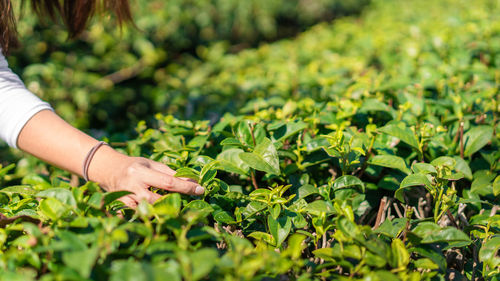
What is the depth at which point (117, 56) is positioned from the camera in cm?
429

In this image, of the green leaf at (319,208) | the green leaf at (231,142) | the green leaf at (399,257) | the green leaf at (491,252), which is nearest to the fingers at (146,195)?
the green leaf at (231,142)

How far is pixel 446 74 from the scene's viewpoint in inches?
99.4

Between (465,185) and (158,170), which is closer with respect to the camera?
(158,170)

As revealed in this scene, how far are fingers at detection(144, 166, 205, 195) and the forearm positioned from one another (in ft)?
0.44

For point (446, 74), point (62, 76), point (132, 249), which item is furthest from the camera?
point (62, 76)

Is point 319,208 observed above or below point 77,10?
below

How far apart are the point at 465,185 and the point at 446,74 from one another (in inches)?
40.9

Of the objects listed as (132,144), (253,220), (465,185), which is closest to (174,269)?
(253,220)

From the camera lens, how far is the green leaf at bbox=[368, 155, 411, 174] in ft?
4.87

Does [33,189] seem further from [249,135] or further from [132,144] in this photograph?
[249,135]

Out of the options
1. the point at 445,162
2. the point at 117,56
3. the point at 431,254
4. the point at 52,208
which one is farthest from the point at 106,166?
the point at 117,56

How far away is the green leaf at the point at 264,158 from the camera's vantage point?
1.36m

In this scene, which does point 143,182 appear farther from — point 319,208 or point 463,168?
Result: point 463,168

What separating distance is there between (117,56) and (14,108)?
9.79 feet
